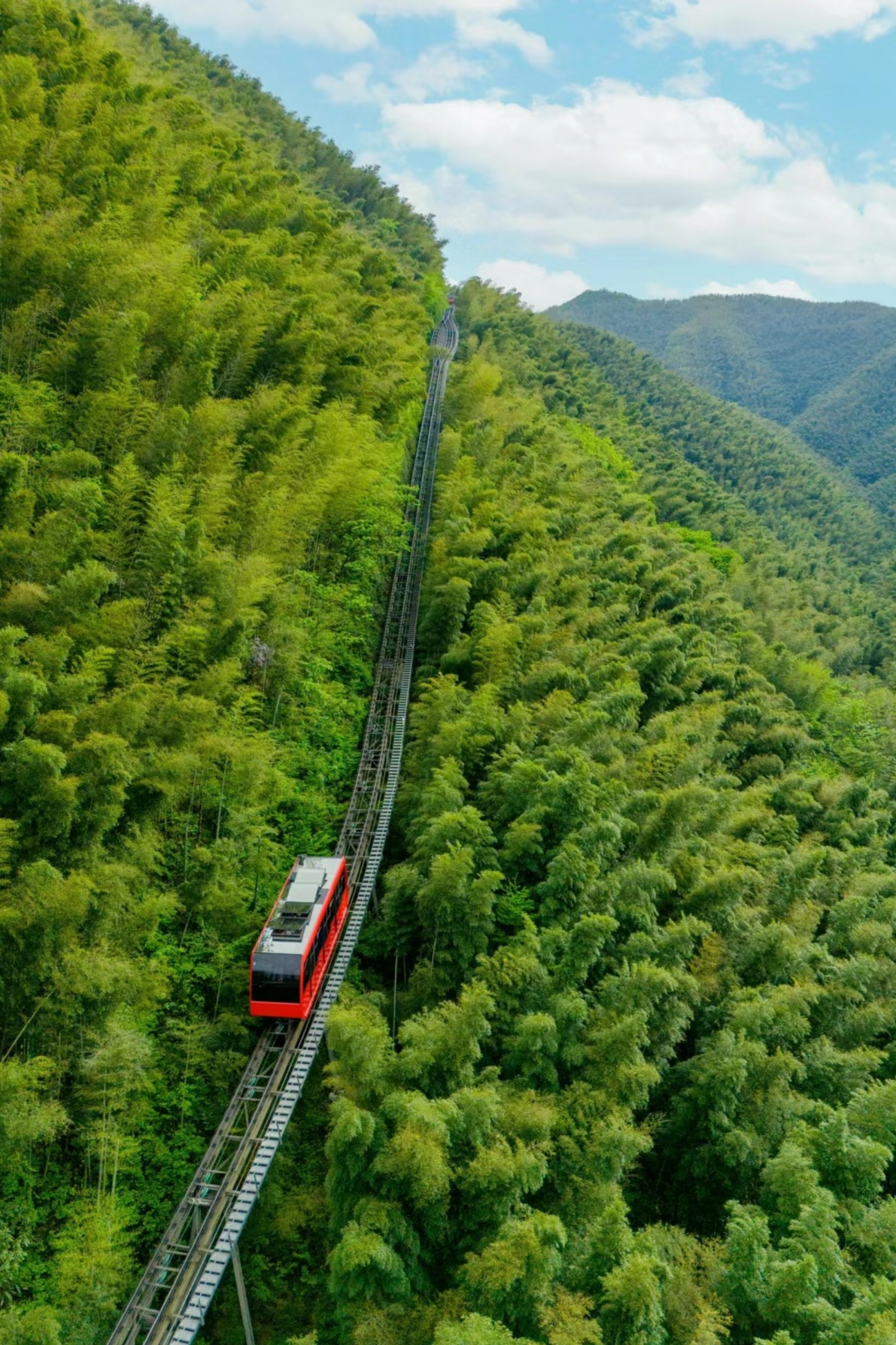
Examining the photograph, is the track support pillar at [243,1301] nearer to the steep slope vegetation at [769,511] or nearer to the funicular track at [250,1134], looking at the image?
the funicular track at [250,1134]

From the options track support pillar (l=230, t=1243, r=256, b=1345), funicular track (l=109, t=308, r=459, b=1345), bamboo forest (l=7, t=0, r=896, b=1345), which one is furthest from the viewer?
track support pillar (l=230, t=1243, r=256, b=1345)

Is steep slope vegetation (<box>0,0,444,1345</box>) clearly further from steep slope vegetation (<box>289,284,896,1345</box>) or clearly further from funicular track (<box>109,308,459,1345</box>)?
steep slope vegetation (<box>289,284,896,1345</box>)

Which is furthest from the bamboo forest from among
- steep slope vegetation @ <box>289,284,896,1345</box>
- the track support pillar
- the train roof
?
the train roof

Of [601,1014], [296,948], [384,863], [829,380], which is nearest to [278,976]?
[296,948]

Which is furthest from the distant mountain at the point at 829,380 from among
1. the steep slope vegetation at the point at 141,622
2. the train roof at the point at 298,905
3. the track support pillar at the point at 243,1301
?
the track support pillar at the point at 243,1301

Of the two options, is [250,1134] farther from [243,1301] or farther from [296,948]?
[296,948]

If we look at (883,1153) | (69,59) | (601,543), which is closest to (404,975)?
(883,1153)

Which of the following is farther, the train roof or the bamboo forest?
the train roof
